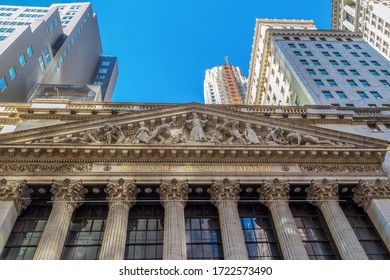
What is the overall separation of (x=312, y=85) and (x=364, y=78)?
9.42 metres

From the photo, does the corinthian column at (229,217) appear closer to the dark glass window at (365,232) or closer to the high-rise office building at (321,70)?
the dark glass window at (365,232)

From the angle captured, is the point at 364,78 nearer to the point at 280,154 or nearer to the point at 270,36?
the point at 270,36

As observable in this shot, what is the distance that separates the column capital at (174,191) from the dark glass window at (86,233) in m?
3.71

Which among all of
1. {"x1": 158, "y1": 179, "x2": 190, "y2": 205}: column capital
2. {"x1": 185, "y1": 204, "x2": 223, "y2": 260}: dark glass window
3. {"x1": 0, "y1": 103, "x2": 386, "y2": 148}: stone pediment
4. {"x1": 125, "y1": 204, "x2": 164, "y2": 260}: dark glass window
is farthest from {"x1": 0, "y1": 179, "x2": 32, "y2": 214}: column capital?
{"x1": 185, "y1": 204, "x2": 223, "y2": 260}: dark glass window

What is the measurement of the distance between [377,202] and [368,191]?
0.85 m

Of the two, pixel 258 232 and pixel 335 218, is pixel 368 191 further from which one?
pixel 258 232

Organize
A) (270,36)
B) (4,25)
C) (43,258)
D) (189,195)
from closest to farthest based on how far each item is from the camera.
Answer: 1. (43,258)
2. (189,195)
3. (4,25)
4. (270,36)

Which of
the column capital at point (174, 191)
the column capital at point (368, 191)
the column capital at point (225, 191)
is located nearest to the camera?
the column capital at point (174, 191)

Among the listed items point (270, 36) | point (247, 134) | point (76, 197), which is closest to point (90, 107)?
point (76, 197)

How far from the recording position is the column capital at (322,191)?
21984 mm

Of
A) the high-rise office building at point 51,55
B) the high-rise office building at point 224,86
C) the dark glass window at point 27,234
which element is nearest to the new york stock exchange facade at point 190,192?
the dark glass window at point 27,234

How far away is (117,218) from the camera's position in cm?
1958

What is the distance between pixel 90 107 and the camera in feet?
103

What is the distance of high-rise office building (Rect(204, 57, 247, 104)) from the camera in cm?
14875
